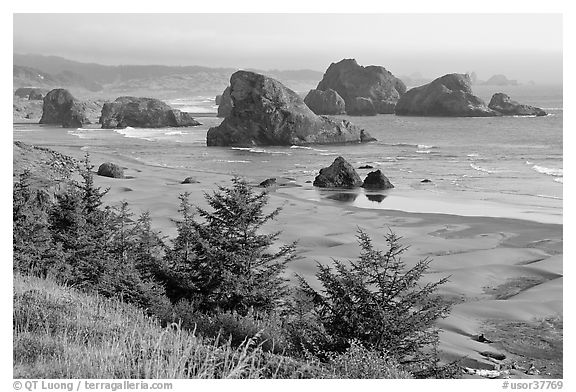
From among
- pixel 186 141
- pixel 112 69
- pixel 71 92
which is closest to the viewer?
pixel 112 69

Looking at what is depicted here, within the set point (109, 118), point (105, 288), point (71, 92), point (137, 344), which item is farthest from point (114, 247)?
point (109, 118)

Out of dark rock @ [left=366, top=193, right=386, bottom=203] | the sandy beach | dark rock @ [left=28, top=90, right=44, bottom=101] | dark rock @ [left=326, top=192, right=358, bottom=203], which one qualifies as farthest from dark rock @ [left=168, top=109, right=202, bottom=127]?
dark rock @ [left=366, top=193, right=386, bottom=203]

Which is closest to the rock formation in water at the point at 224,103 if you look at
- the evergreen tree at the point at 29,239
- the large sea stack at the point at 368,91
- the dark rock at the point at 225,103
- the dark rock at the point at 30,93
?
the dark rock at the point at 225,103

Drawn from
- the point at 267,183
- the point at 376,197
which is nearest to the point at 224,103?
the point at 267,183

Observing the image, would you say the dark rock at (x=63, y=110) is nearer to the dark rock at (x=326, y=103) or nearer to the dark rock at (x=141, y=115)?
the dark rock at (x=141, y=115)

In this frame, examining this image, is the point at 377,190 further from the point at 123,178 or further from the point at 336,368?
the point at 336,368

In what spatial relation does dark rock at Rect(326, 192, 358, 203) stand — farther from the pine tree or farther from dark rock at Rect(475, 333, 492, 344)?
the pine tree
